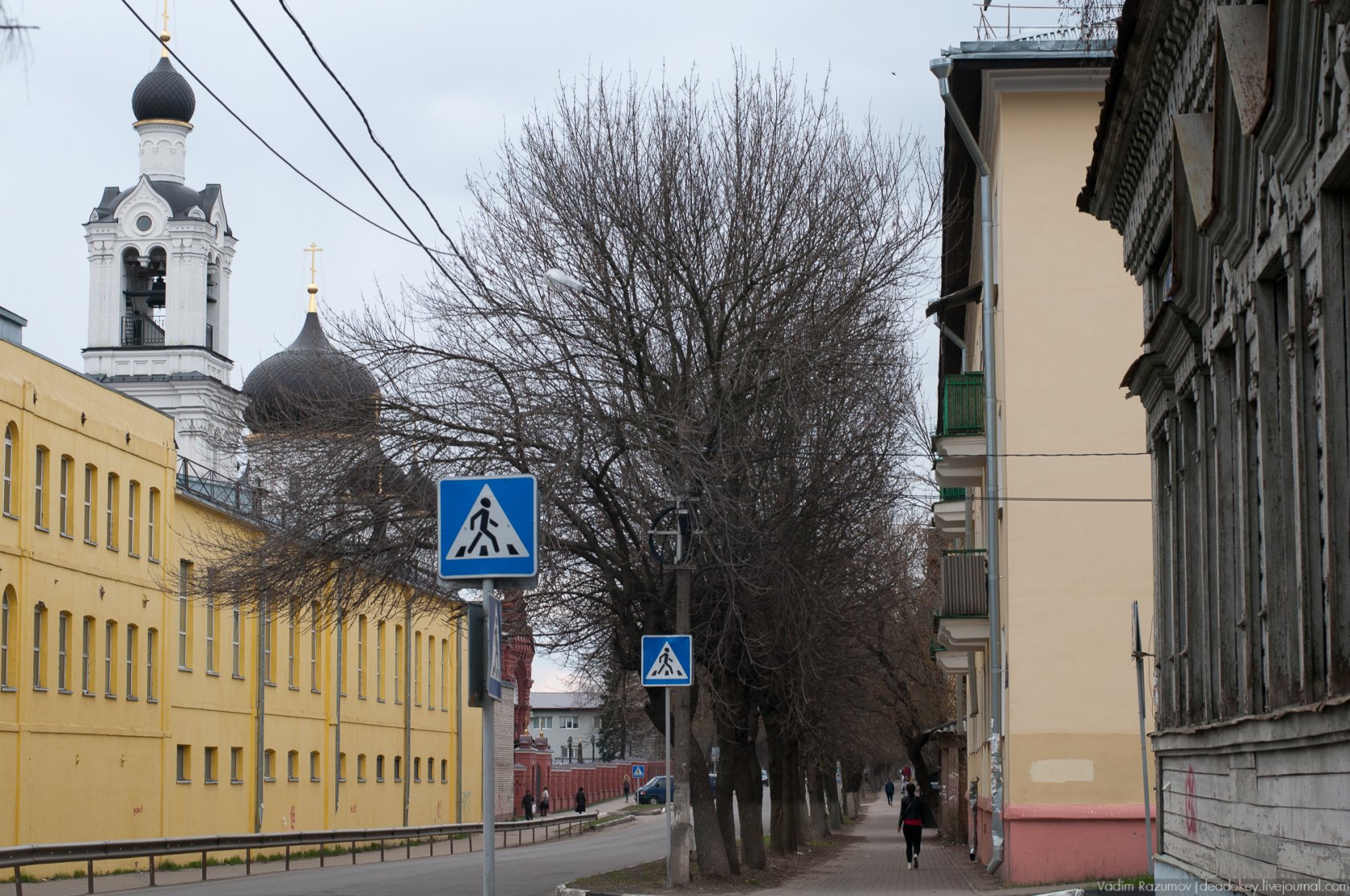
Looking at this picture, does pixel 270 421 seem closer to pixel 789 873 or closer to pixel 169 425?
pixel 789 873

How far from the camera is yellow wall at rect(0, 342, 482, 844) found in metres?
32.5

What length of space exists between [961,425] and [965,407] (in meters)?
0.30

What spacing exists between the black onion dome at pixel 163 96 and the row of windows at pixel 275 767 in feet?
93.7

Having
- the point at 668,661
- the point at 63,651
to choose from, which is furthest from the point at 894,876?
the point at 63,651

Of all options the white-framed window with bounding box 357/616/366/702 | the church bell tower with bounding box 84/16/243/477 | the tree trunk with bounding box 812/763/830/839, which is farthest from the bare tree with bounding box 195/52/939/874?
the church bell tower with bounding box 84/16/243/477

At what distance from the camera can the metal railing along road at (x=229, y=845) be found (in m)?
24.0

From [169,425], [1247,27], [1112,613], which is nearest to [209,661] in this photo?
[169,425]

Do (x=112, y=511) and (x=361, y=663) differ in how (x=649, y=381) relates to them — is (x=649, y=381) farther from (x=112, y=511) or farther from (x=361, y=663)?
(x=361, y=663)

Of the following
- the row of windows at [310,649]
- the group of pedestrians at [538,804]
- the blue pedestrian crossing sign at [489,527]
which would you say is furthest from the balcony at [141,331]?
the blue pedestrian crossing sign at [489,527]

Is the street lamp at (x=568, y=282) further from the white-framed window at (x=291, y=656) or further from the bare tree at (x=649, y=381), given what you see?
the white-framed window at (x=291, y=656)

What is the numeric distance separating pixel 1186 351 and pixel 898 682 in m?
32.8

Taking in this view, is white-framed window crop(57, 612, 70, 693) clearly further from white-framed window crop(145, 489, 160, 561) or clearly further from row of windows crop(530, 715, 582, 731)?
row of windows crop(530, 715, 582, 731)

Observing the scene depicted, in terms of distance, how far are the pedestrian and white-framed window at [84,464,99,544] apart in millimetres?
17492

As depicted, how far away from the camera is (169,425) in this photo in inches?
1583
